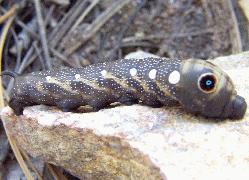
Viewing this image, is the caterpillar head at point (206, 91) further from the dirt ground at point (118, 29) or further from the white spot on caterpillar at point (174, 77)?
the dirt ground at point (118, 29)

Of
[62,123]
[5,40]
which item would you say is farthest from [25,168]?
[5,40]

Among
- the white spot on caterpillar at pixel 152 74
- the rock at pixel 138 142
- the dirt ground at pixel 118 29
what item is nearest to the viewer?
the rock at pixel 138 142

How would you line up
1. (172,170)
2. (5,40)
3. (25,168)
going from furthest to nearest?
(5,40) → (25,168) → (172,170)

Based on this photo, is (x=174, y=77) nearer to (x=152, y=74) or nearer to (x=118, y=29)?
(x=152, y=74)

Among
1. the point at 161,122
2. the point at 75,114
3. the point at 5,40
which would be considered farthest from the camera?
the point at 5,40

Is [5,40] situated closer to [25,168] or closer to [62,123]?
[25,168]

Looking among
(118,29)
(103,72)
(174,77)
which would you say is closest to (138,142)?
(174,77)

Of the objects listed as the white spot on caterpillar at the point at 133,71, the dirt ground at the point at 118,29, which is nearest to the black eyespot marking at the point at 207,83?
the white spot on caterpillar at the point at 133,71

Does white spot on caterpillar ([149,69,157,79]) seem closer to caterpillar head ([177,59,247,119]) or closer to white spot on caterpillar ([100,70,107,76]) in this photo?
caterpillar head ([177,59,247,119])
